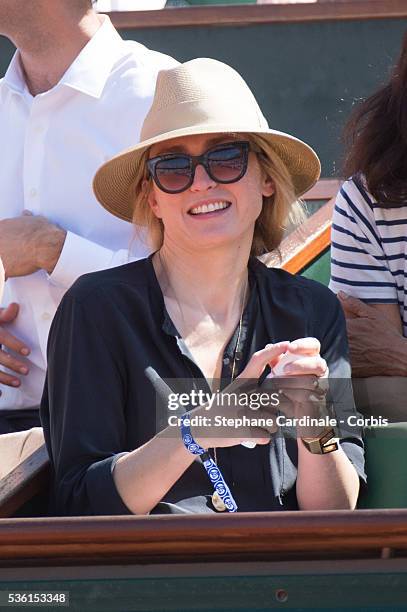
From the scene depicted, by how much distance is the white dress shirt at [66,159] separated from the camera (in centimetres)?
292

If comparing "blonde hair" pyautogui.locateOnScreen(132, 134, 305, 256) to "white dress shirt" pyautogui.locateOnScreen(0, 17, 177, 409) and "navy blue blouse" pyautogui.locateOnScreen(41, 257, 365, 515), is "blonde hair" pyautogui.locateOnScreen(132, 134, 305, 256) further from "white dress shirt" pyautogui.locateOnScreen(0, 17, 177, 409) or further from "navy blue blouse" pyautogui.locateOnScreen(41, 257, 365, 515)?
"white dress shirt" pyautogui.locateOnScreen(0, 17, 177, 409)

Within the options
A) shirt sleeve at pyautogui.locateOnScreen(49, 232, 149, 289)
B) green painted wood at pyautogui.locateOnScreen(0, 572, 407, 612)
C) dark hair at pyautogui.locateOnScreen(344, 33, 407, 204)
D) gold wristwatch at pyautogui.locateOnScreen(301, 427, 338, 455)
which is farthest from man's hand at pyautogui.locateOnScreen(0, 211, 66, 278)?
green painted wood at pyautogui.locateOnScreen(0, 572, 407, 612)

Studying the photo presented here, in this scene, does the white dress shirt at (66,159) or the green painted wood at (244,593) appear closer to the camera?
the green painted wood at (244,593)

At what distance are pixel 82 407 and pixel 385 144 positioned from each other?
3.48 ft

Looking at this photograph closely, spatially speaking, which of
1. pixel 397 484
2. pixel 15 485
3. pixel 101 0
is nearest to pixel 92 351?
pixel 15 485

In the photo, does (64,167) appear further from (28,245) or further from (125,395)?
(125,395)

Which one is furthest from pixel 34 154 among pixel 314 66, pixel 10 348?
pixel 314 66

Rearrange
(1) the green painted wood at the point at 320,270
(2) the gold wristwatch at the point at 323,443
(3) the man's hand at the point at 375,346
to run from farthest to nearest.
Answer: (1) the green painted wood at the point at 320,270
(3) the man's hand at the point at 375,346
(2) the gold wristwatch at the point at 323,443

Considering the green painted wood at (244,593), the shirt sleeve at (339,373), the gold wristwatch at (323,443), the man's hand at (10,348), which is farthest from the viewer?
the man's hand at (10,348)

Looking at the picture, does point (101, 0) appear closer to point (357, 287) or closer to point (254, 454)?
point (357, 287)

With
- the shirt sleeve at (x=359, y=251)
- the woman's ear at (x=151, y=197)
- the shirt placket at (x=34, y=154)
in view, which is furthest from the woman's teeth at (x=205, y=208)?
the shirt placket at (x=34, y=154)

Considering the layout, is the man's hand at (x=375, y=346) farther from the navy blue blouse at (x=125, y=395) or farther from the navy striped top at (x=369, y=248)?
the navy blue blouse at (x=125, y=395)

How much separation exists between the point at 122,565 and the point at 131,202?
101 cm

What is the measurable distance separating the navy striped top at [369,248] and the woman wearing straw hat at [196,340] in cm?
28
